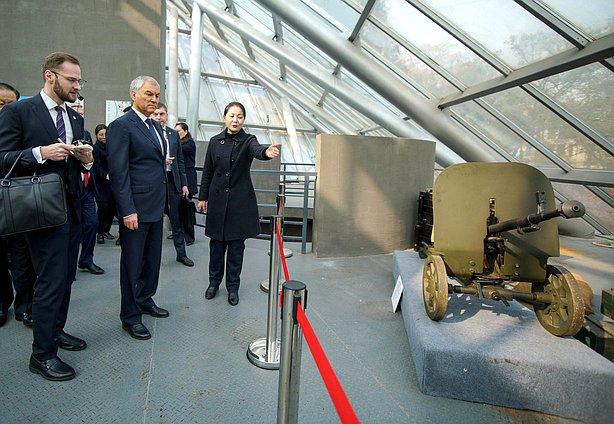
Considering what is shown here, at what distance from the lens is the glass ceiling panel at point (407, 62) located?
6027mm

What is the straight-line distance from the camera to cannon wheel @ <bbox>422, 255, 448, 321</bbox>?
2.27 m

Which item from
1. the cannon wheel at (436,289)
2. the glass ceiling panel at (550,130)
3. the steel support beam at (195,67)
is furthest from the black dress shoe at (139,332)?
the steel support beam at (195,67)

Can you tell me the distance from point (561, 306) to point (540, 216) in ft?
1.99

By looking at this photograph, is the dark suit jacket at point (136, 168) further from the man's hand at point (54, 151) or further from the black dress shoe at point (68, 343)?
the black dress shoe at point (68, 343)

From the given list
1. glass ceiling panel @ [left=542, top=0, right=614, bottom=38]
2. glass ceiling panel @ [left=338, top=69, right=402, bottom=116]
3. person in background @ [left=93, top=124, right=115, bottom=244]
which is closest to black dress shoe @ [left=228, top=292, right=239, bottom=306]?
person in background @ [left=93, top=124, right=115, bottom=244]

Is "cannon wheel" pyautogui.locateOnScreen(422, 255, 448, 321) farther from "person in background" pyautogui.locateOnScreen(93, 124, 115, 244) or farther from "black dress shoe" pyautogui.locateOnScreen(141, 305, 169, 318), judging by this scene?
"person in background" pyautogui.locateOnScreen(93, 124, 115, 244)

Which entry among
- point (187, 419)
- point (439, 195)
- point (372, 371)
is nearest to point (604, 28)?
point (439, 195)

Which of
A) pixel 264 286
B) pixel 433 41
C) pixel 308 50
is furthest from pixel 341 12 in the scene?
pixel 264 286

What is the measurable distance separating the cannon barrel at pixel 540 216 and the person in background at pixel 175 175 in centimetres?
272

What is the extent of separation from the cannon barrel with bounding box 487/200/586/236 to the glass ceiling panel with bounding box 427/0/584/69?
9.92 ft

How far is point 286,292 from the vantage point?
1224mm

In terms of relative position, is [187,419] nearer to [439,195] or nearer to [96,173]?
[439,195]

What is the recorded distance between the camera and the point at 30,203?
1808 millimetres

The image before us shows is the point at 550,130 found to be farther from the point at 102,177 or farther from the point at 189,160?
the point at 102,177
